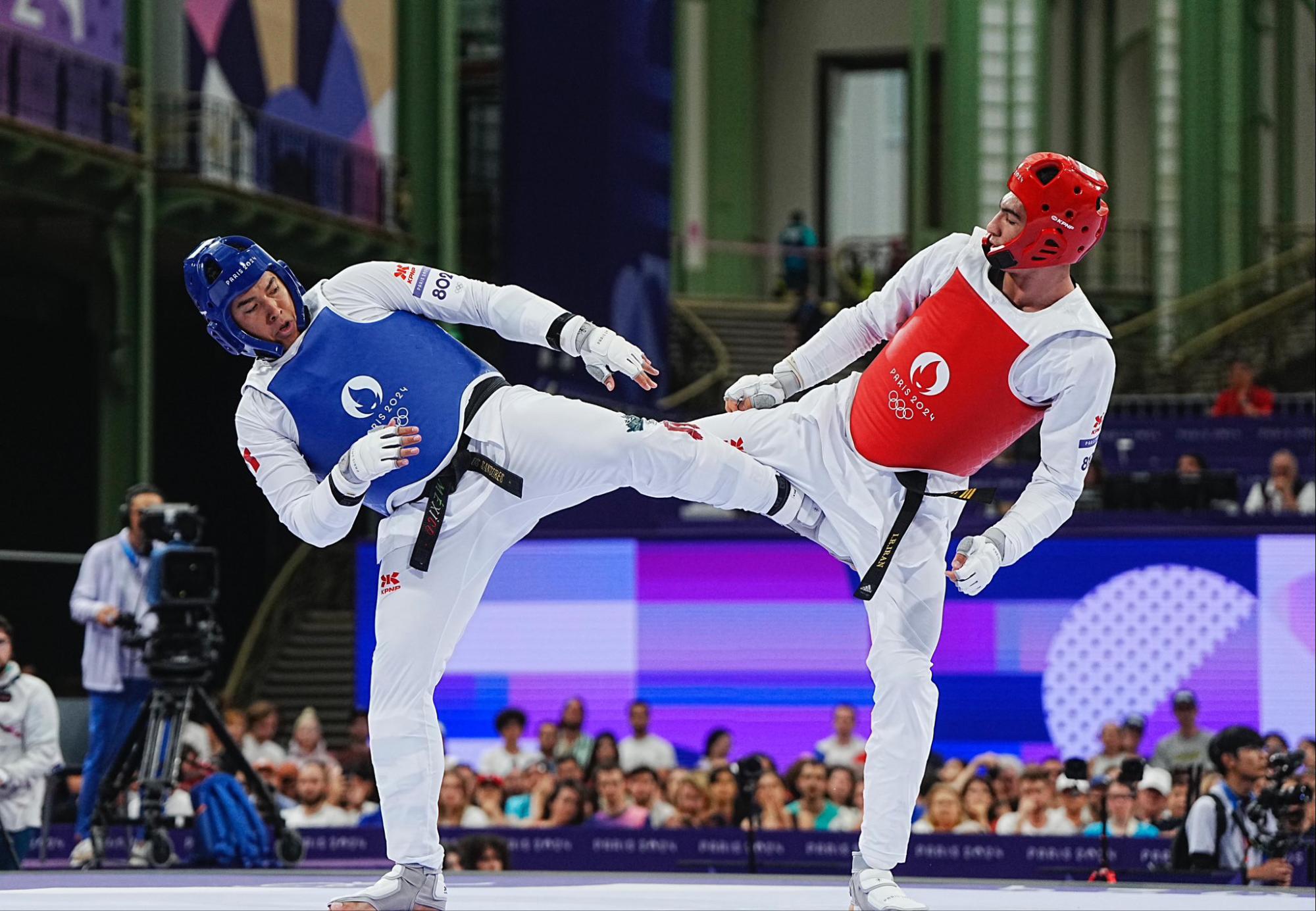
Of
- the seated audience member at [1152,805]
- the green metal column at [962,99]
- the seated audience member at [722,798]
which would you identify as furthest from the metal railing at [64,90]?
the seated audience member at [1152,805]

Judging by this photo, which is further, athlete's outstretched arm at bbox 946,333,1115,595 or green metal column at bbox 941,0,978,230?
green metal column at bbox 941,0,978,230

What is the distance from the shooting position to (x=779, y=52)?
27547 mm

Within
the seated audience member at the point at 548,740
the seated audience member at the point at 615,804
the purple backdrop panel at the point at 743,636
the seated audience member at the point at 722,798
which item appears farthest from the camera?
the purple backdrop panel at the point at 743,636

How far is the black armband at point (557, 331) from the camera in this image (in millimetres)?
5617

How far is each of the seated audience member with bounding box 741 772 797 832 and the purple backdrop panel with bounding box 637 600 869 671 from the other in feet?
5.52

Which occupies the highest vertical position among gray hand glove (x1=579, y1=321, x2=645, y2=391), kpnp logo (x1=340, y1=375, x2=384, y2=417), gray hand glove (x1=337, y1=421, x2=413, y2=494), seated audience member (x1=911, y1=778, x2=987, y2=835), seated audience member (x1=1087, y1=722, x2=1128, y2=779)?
gray hand glove (x1=579, y1=321, x2=645, y2=391)

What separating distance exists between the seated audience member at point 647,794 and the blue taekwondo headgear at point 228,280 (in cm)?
571

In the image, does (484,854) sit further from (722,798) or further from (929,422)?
(929,422)

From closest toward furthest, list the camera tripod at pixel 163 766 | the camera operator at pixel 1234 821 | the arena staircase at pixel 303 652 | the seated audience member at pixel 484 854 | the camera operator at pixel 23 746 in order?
the camera operator at pixel 1234 821 < the camera tripod at pixel 163 766 < the camera operator at pixel 23 746 < the seated audience member at pixel 484 854 < the arena staircase at pixel 303 652

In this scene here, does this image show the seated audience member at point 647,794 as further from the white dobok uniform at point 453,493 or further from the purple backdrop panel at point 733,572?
the white dobok uniform at point 453,493

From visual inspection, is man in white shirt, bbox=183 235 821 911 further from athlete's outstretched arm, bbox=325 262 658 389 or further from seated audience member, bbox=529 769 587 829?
seated audience member, bbox=529 769 587 829

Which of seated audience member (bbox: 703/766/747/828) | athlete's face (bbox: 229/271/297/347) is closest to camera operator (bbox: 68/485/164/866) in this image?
seated audience member (bbox: 703/766/747/828)

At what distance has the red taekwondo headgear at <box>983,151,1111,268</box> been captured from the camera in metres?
5.44

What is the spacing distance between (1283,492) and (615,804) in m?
5.40
